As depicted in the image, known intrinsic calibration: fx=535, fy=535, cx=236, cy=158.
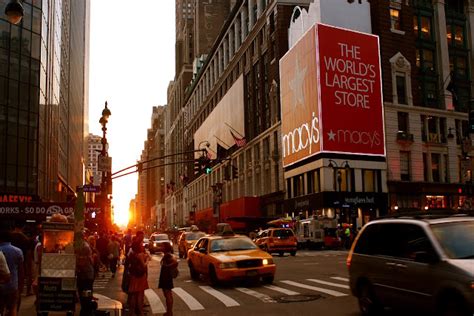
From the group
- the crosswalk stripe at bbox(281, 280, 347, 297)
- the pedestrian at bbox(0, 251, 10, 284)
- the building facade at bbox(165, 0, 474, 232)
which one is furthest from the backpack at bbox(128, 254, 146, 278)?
the building facade at bbox(165, 0, 474, 232)

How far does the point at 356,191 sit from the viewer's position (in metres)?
54.1

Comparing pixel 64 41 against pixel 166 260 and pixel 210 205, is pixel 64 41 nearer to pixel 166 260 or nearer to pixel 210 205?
pixel 210 205

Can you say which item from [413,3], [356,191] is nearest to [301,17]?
[413,3]

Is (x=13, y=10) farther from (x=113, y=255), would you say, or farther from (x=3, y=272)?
(x=113, y=255)

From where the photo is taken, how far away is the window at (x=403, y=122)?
191ft

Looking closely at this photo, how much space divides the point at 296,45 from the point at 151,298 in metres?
46.1

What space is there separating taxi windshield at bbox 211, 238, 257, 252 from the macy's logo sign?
117 feet

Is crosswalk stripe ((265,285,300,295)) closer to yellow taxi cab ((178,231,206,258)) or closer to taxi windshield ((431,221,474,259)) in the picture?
taxi windshield ((431,221,474,259))

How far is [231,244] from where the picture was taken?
18.0m

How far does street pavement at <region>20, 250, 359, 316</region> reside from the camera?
12031 mm

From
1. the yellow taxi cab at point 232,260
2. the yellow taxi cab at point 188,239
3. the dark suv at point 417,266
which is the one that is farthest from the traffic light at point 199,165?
the dark suv at point 417,266

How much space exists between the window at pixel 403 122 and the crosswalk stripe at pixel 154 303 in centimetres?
4672

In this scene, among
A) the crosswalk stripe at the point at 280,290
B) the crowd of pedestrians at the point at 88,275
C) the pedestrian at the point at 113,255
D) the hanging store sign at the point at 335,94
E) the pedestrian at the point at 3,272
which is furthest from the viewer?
the hanging store sign at the point at 335,94

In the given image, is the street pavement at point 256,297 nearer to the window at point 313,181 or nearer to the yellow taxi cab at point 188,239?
the yellow taxi cab at point 188,239
